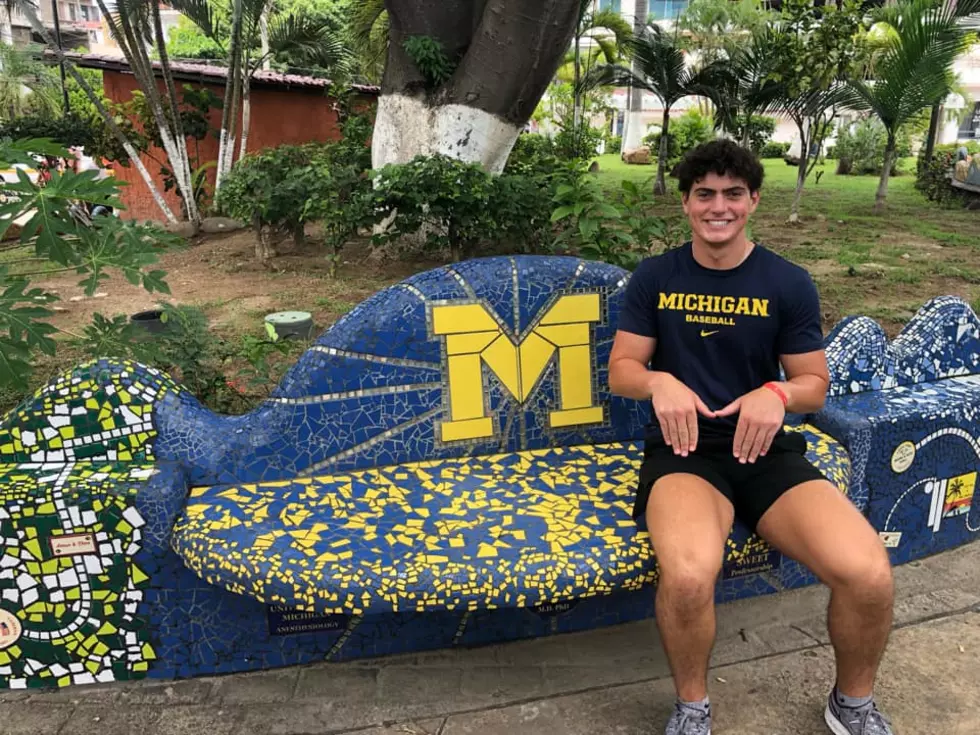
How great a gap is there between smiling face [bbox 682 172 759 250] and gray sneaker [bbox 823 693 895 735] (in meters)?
1.23

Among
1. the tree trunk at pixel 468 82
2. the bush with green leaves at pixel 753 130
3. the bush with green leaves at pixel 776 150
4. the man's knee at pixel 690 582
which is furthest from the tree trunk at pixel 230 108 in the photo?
the bush with green leaves at pixel 776 150

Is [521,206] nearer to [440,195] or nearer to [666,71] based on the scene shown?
[440,195]

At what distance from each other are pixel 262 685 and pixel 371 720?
0.34 metres

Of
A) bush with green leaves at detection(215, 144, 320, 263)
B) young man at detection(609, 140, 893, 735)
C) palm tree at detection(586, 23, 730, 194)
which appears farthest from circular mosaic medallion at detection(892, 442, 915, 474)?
palm tree at detection(586, 23, 730, 194)

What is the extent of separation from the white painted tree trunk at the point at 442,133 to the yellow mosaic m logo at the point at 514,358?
333 centimetres

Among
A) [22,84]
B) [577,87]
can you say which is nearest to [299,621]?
[577,87]

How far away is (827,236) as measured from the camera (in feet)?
28.3

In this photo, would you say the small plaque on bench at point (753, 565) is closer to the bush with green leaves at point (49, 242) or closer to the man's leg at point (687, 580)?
the man's leg at point (687, 580)

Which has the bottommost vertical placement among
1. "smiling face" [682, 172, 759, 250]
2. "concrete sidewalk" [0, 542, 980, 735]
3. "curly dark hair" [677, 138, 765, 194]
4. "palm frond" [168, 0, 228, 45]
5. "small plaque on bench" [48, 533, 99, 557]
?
"concrete sidewalk" [0, 542, 980, 735]

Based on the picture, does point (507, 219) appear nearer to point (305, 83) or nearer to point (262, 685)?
point (262, 685)

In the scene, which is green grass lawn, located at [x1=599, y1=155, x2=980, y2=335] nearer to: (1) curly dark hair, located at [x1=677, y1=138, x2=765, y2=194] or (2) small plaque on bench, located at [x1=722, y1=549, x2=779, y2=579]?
(2) small plaque on bench, located at [x1=722, y1=549, x2=779, y2=579]

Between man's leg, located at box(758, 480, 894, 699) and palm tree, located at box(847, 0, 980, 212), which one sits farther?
palm tree, located at box(847, 0, 980, 212)

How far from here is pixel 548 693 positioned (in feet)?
7.28

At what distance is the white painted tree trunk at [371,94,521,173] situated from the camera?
5527 mm
